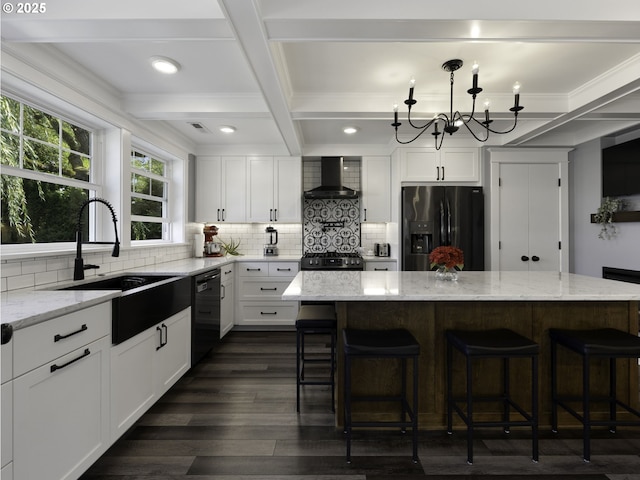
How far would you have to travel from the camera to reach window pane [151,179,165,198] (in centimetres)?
388

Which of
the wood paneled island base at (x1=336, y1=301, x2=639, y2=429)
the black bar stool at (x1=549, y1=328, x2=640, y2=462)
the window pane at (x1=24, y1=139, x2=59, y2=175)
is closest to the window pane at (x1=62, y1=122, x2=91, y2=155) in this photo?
the window pane at (x1=24, y1=139, x2=59, y2=175)

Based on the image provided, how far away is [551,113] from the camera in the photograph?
3020 millimetres

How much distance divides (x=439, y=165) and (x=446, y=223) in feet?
2.53

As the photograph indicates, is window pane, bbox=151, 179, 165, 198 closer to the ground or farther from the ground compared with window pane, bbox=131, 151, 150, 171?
closer to the ground

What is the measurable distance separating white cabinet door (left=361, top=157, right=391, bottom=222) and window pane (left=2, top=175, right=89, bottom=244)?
3253mm

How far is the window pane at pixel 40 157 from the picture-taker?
7.27ft

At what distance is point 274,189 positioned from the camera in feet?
15.2

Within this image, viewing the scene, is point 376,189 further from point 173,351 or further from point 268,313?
point 173,351

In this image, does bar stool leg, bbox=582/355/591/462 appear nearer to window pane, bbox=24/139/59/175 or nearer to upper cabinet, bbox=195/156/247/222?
window pane, bbox=24/139/59/175

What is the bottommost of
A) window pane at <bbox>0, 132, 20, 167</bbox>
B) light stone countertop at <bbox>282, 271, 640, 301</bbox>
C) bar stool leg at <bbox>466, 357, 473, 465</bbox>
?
bar stool leg at <bbox>466, 357, 473, 465</bbox>

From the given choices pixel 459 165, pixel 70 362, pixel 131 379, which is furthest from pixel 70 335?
pixel 459 165

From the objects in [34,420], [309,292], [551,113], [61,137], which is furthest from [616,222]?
[61,137]

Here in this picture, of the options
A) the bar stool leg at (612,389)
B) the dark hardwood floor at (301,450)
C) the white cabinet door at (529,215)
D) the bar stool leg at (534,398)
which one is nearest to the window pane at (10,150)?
the dark hardwood floor at (301,450)

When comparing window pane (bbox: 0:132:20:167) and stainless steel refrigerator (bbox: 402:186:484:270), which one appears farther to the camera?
stainless steel refrigerator (bbox: 402:186:484:270)
